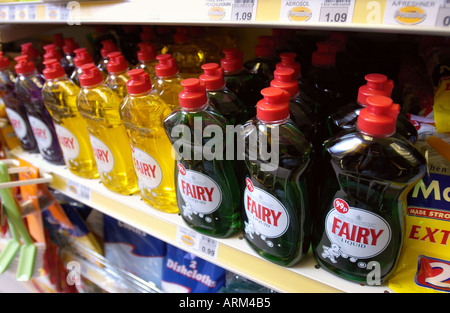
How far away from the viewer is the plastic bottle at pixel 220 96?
2.52 feet

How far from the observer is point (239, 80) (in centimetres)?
87

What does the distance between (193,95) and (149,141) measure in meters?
0.25

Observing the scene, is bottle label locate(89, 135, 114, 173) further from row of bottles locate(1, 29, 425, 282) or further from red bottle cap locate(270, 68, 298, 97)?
red bottle cap locate(270, 68, 298, 97)

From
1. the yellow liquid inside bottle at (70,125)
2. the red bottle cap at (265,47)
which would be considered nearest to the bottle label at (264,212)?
the red bottle cap at (265,47)

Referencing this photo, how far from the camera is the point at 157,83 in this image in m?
0.90

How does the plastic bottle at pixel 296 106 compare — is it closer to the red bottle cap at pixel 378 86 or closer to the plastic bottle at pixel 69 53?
the red bottle cap at pixel 378 86

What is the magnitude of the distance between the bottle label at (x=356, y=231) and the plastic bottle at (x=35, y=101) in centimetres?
99

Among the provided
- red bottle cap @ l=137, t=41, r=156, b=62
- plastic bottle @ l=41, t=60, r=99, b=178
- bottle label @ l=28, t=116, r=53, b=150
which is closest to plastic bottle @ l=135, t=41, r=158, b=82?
red bottle cap @ l=137, t=41, r=156, b=62

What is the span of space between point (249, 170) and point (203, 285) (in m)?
0.83

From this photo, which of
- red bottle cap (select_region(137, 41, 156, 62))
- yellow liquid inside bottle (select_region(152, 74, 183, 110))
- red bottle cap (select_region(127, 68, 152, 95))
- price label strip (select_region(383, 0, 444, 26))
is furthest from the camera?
red bottle cap (select_region(137, 41, 156, 62))

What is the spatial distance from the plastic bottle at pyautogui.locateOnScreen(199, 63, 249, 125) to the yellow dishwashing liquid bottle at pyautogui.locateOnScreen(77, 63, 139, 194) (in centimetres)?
32

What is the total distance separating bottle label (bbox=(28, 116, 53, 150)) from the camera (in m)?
1.16

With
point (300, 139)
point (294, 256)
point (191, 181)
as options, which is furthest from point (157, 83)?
point (294, 256)
